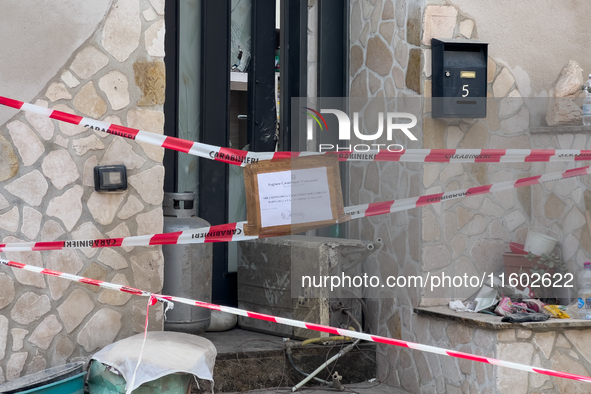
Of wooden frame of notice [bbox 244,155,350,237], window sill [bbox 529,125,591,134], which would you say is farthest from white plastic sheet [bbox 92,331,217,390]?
window sill [bbox 529,125,591,134]

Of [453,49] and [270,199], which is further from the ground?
[453,49]

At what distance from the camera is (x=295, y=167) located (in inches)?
189

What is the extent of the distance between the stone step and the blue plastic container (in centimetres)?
104

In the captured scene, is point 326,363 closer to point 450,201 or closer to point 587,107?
point 450,201

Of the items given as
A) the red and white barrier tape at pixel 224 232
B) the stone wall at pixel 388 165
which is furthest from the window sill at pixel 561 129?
the stone wall at pixel 388 165

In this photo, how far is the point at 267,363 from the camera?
5.09 metres

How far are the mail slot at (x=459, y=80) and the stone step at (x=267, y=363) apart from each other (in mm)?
1933

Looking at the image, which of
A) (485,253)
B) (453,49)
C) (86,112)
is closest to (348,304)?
(485,253)

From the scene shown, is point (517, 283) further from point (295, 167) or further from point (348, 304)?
point (295, 167)

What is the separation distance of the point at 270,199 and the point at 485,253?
178cm

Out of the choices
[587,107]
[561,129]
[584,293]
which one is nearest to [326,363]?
[584,293]

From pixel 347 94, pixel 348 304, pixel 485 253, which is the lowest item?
pixel 348 304

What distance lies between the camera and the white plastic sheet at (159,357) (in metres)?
3.79

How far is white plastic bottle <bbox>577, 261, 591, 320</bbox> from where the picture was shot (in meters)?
4.78
